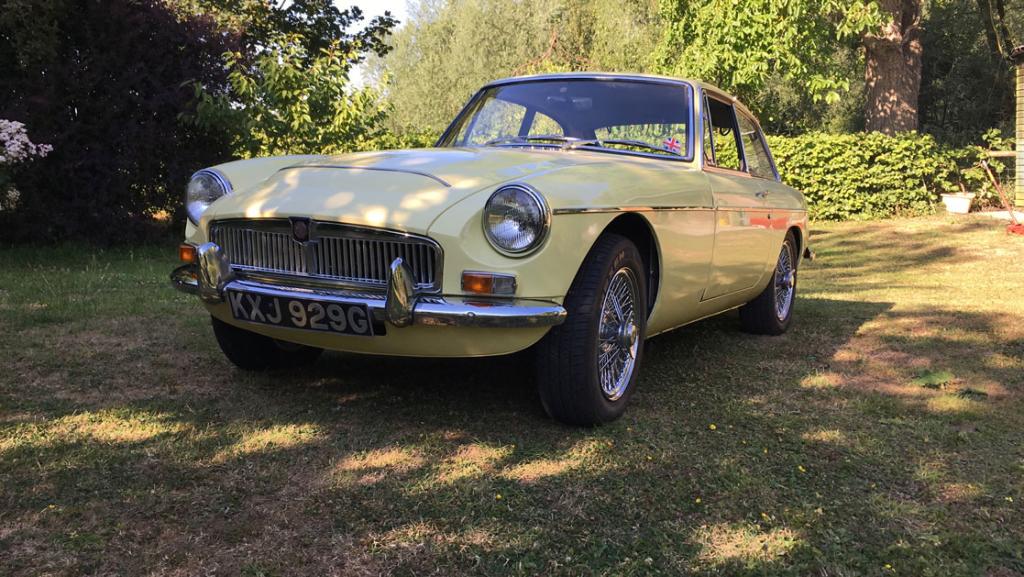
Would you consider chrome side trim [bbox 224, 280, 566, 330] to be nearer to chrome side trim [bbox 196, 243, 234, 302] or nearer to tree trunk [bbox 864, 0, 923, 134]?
chrome side trim [bbox 196, 243, 234, 302]

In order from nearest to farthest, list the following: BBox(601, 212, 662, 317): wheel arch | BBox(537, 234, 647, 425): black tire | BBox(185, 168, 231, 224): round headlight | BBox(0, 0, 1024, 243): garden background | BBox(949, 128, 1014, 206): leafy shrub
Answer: BBox(537, 234, 647, 425): black tire < BBox(601, 212, 662, 317): wheel arch < BBox(185, 168, 231, 224): round headlight < BBox(0, 0, 1024, 243): garden background < BBox(949, 128, 1014, 206): leafy shrub

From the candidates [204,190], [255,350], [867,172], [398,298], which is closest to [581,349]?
[398,298]

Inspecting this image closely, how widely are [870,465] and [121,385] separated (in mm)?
3151

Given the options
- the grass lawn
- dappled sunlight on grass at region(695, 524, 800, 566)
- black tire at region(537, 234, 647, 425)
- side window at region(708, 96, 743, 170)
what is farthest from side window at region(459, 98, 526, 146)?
dappled sunlight on grass at region(695, 524, 800, 566)

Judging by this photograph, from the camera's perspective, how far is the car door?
407cm

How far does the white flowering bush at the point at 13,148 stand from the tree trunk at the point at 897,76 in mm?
13730

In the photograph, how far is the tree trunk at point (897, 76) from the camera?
49.6 ft

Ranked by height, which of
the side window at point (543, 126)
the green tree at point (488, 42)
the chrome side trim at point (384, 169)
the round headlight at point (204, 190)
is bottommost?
the round headlight at point (204, 190)

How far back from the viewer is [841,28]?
40.3ft

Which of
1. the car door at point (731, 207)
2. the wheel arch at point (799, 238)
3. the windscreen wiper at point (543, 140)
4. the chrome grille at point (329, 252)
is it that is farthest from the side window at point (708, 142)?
the chrome grille at point (329, 252)

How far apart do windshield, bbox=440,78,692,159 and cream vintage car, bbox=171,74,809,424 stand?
1 centimetres

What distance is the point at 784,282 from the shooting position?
550 centimetres

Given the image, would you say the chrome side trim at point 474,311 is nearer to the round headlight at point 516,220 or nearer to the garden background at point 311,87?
the round headlight at point 516,220

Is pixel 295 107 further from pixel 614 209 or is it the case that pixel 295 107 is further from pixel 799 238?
pixel 614 209
